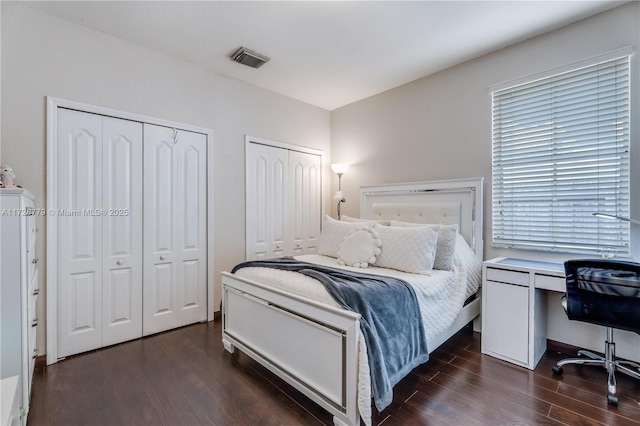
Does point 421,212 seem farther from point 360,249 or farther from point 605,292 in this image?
point 605,292

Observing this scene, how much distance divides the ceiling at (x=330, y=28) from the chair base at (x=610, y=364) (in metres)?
2.45

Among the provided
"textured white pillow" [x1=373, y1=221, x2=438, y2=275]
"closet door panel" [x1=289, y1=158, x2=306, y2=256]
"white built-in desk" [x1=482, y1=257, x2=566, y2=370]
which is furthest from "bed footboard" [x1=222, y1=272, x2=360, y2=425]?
"closet door panel" [x1=289, y1=158, x2=306, y2=256]

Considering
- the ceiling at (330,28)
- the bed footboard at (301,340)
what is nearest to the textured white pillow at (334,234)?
the bed footboard at (301,340)

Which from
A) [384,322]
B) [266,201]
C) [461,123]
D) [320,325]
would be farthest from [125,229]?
[461,123]

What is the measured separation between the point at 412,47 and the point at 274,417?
10.5 feet

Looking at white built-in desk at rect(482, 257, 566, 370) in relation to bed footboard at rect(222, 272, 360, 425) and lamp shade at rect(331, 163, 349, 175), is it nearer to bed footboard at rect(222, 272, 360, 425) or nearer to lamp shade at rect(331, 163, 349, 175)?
bed footboard at rect(222, 272, 360, 425)

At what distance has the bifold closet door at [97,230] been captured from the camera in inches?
96.9

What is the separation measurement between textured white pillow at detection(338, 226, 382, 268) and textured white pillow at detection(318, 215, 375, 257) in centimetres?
22

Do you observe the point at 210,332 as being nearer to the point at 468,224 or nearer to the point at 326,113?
the point at 468,224

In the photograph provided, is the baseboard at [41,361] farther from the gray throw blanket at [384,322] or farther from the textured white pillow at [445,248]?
the textured white pillow at [445,248]

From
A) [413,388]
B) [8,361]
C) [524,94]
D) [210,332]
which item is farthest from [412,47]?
[8,361]

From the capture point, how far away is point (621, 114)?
228 centimetres

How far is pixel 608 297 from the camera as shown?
1.92 m

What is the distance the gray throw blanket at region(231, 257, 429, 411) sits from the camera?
160 centimetres
